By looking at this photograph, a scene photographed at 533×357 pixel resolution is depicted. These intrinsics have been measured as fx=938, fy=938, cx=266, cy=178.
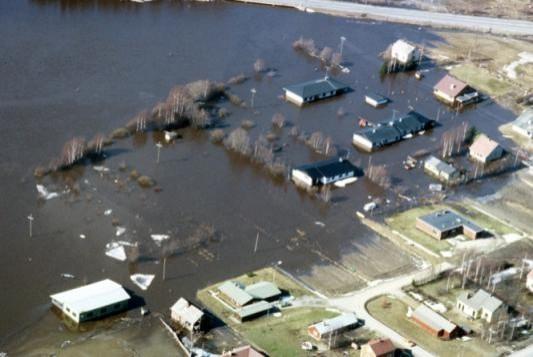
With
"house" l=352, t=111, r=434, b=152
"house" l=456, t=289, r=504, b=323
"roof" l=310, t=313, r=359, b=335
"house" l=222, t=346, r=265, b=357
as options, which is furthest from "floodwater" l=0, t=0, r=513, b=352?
"house" l=222, t=346, r=265, b=357

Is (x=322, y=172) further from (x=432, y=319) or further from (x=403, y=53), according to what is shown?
(x=403, y=53)

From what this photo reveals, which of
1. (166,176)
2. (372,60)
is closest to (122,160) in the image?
(166,176)

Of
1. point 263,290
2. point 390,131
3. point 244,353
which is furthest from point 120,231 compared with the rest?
point 390,131

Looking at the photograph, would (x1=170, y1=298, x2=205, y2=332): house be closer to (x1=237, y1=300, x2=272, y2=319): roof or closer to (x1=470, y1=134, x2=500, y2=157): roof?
(x1=237, y1=300, x2=272, y2=319): roof

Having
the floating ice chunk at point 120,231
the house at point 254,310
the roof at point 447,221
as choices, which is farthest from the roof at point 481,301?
the floating ice chunk at point 120,231

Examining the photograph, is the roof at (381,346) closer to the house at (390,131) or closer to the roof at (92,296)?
the roof at (92,296)

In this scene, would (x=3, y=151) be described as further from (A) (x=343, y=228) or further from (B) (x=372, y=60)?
(B) (x=372, y=60)
